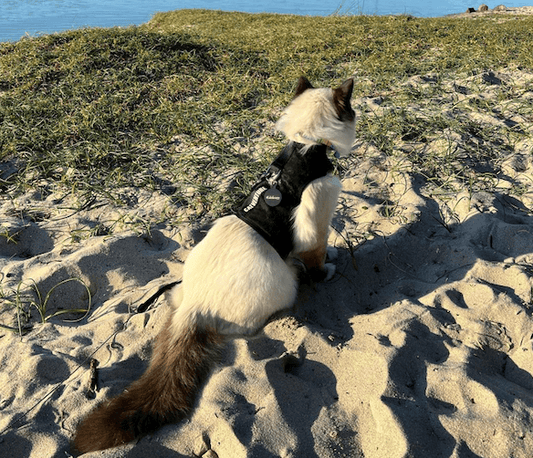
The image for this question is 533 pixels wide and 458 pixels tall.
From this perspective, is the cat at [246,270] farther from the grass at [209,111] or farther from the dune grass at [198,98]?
the dune grass at [198,98]

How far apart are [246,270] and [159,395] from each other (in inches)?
35.4

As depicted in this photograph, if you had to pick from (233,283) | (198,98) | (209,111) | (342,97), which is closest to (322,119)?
(342,97)

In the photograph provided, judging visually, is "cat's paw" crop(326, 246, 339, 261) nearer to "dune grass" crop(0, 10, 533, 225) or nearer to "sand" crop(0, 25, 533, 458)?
"sand" crop(0, 25, 533, 458)

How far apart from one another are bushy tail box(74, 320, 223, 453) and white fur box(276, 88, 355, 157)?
5.17 feet

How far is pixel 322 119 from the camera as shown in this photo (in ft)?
9.26

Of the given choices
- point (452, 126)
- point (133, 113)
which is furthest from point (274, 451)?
point (133, 113)

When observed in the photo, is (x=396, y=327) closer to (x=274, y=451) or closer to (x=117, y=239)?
(x=274, y=451)

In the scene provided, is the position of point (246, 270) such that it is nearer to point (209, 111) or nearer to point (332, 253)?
point (332, 253)

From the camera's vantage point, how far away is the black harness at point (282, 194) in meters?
2.68

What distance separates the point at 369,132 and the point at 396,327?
116 inches

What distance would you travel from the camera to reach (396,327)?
245 centimetres

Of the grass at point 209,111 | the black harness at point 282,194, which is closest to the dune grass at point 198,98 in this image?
the grass at point 209,111

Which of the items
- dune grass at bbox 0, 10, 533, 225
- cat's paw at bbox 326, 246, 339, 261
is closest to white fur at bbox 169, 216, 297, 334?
cat's paw at bbox 326, 246, 339, 261

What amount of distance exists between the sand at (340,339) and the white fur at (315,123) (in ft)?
3.38
